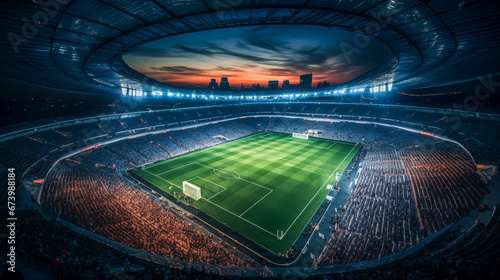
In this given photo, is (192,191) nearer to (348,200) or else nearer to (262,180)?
(262,180)

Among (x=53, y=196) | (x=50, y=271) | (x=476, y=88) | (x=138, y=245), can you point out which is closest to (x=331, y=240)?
(x=138, y=245)

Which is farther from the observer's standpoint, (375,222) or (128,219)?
(375,222)

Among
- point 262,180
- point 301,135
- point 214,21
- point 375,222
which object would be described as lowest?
A: point 262,180

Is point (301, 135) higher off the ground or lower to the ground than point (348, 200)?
higher

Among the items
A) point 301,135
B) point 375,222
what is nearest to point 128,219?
point 375,222

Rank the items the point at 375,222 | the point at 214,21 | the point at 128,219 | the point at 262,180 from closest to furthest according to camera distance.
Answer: the point at 214,21 < the point at 128,219 < the point at 375,222 < the point at 262,180

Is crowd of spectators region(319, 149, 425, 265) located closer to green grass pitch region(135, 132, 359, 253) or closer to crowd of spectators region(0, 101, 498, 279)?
crowd of spectators region(0, 101, 498, 279)
